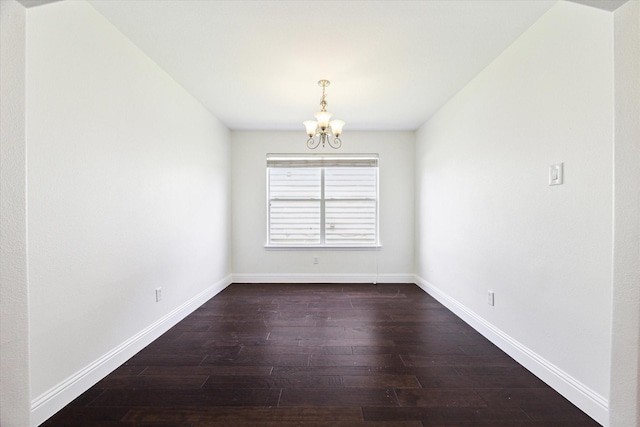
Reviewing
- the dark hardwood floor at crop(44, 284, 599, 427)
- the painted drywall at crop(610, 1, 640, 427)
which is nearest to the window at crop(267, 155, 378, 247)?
the dark hardwood floor at crop(44, 284, 599, 427)

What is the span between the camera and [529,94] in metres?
2.08

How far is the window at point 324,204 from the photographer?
4672 millimetres

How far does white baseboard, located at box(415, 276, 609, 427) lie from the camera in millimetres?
1568

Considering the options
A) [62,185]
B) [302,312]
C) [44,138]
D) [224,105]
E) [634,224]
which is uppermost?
[224,105]

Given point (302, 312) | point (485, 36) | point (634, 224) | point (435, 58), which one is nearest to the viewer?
point (634, 224)

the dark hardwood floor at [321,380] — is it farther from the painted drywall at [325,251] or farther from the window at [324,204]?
the window at [324,204]

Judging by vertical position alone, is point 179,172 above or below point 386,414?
above

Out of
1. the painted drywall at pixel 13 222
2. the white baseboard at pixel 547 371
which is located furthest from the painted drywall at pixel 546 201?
the painted drywall at pixel 13 222

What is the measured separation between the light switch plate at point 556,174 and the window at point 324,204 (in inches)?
112

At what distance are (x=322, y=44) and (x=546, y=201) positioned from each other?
191cm

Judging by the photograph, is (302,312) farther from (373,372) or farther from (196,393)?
(196,393)

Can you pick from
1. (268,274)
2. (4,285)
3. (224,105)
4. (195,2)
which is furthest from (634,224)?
(268,274)

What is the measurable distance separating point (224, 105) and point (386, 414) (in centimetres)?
342

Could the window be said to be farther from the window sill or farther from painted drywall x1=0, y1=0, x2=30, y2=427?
painted drywall x1=0, y1=0, x2=30, y2=427
